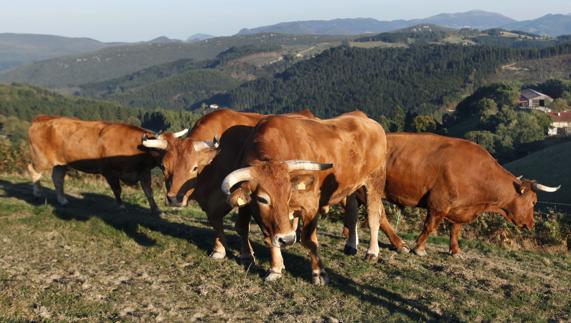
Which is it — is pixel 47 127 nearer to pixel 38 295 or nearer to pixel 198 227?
pixel 198 227

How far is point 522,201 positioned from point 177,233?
7.66m

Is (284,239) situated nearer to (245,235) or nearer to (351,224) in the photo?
(245,235)

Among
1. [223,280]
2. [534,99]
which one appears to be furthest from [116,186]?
[534,99]

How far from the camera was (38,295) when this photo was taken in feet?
28.3

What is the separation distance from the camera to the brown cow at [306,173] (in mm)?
8008

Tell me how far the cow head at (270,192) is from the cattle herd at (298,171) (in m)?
0.01

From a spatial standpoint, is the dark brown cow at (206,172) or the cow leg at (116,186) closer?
the dark brown cow at (206,172)

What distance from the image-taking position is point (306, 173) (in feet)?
28.2

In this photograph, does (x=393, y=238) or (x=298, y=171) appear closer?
(x=298, y=171)

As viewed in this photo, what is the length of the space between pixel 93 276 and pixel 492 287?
695 cm

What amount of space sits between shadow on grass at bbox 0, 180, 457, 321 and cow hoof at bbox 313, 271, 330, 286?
13 centimetres

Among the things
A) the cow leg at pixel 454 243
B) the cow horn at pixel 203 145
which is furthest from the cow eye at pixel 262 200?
the cow leg at pixel 454 243

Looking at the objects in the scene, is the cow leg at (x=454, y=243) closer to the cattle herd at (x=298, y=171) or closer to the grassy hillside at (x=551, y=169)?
the cattle herd at (x=298, y=171)

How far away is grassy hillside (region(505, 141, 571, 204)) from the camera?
4973 centimetres
